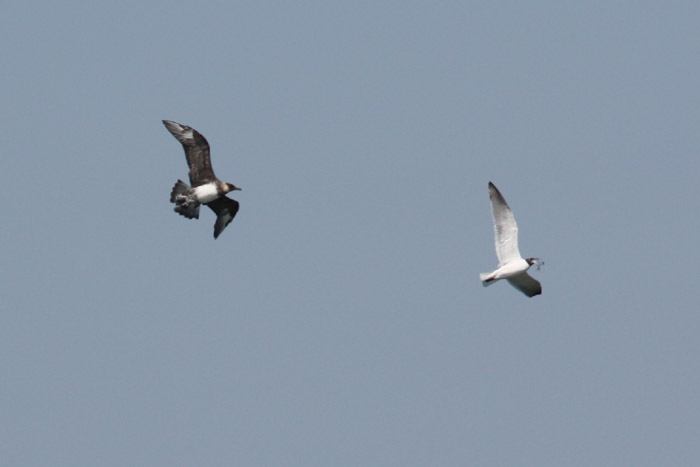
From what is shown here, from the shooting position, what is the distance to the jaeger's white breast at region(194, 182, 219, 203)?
36.2 metres

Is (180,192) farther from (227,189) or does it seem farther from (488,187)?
(488,187)

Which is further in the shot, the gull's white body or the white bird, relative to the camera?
the gull's white body

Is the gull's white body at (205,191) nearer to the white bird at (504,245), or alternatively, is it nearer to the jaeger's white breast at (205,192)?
the jaeger's white breast at (205,192)

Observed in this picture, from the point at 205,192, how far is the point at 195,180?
0.42m

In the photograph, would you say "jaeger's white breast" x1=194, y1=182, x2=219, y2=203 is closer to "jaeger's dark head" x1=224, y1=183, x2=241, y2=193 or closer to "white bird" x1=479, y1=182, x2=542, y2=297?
"jaeger's dark head" x1=224, y1=183, x2=241, y2=193

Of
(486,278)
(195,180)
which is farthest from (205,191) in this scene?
(486,278)

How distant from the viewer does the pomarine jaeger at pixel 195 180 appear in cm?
3581

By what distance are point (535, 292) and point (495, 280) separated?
198 cm

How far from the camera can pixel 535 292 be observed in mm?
35406

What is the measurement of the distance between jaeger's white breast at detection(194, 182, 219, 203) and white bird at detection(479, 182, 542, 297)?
758 centimetres

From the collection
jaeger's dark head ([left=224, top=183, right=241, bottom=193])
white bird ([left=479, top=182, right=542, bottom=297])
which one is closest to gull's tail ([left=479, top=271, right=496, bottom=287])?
white bird ([left=479, top=182, right=542, bottom=297])

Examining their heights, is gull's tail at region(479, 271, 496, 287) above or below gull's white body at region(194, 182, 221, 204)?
below

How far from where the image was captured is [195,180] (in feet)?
119

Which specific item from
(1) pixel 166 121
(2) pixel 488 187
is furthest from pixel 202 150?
(2) pixel 488 187
